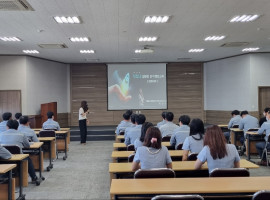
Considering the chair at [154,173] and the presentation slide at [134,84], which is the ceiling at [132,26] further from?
the chair at [154,173]

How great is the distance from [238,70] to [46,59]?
834cm

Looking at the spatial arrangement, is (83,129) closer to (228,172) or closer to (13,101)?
(13,101)

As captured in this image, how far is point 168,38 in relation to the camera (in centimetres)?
862

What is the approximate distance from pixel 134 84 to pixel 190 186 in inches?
467

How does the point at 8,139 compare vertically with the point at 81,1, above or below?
below

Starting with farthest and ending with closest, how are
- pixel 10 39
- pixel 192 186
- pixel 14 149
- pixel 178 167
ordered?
pixel 10 39 < pixel 14 149 < pixel 178 167 < pixel 192 186

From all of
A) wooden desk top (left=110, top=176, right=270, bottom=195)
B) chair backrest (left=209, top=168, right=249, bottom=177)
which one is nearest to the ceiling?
chair backrest (left=209, top=168, right=249, bottom=177)

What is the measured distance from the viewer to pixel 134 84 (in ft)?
46.9

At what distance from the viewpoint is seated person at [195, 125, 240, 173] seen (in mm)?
3102

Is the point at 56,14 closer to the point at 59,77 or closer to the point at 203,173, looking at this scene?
the point at 203,173

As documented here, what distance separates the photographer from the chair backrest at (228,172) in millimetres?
2900

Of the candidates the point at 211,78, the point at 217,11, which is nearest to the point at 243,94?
the point at 211,78

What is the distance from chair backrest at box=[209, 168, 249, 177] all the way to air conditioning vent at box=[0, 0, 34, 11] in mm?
4344

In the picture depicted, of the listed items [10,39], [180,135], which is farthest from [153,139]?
[10,39]
